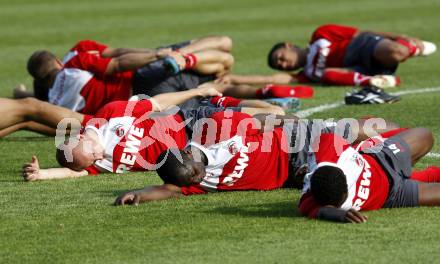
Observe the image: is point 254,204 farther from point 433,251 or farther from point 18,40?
point 18,40

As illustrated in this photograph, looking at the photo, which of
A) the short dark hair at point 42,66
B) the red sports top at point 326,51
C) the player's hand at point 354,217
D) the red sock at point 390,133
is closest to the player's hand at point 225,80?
the red sports top at point 326,51

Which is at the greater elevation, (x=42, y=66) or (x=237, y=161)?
(x=237, y=161)

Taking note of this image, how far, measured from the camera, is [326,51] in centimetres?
1515

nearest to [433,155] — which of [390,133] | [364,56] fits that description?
[390,133]

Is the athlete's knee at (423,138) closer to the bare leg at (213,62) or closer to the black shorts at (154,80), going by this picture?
the black shorts at (154,80)

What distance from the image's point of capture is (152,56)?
1273cm

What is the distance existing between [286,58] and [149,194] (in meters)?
6.89

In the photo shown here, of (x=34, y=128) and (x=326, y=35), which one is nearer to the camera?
(x=34, y=128)

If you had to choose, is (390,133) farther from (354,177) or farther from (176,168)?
(176,168)

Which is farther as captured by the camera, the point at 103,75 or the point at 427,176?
the point at 103,75

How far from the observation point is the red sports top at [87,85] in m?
12.5

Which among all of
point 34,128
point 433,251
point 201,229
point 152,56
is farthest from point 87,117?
point 433,251

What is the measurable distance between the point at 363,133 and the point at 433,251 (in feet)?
9.20

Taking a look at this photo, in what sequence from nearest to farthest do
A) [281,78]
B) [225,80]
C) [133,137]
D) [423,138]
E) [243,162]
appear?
1. [243,162]
2. [423,138]
3. [133,137]
4. [225,80]
5. [281,78]
